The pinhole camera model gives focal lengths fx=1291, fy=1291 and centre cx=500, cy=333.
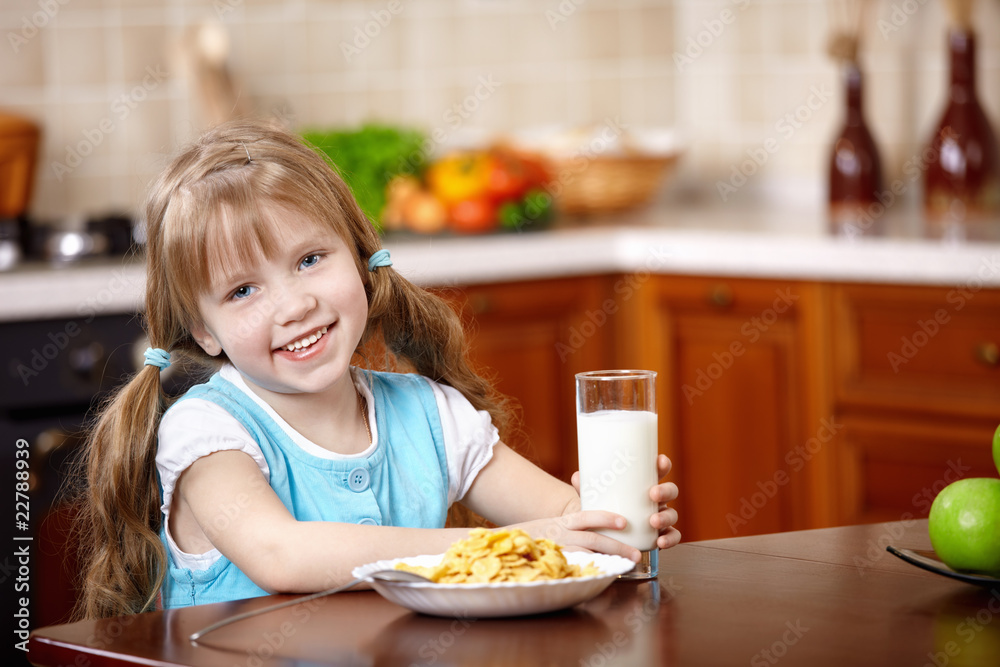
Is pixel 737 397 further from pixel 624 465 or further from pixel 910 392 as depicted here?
pixel 624 465

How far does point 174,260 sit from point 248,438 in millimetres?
195

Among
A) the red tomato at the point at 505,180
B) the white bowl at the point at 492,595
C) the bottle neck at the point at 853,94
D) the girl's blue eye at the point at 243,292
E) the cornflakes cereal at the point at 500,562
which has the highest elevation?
the bottle neck at the point at 853,94

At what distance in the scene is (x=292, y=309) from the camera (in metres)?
1.25

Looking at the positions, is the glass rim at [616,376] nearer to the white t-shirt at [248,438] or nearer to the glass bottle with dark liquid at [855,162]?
the white t-shirt at [248,438]

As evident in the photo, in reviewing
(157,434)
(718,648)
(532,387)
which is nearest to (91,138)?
(532,387)

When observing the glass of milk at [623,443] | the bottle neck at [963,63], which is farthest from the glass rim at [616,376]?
the bottle neck at [963,63]

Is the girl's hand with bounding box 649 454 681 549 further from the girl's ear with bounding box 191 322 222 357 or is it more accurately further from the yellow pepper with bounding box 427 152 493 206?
the yellow pepper with bounding box 427 152 493 206

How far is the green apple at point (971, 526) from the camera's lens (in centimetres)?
100

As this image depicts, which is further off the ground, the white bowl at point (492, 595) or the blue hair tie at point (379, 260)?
the blue hair tie at point (379, 260)

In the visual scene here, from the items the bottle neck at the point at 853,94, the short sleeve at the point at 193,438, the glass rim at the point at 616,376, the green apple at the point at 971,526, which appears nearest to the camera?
the green apple at the point at 971,526

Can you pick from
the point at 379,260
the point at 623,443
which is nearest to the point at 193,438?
the point at 379,260

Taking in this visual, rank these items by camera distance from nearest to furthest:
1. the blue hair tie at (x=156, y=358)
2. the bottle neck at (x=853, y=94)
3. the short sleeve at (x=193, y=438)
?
the short sleeve at (x=193, y=438) < the blue hair tie at (x=156, y=358) < the bottle neck at (x=853, y=94)

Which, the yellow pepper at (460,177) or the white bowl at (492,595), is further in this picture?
the yellow pepper at (460,177)

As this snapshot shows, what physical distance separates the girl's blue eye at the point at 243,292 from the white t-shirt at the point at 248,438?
4.6 inches
